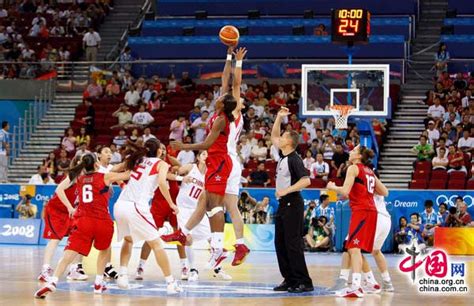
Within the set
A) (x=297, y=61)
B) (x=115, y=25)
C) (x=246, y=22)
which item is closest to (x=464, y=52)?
(x=297, y=61)

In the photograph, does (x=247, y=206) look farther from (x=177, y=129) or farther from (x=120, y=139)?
(x=120, y=139)

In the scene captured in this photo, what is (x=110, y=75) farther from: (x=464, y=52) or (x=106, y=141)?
(x=464, y=52)

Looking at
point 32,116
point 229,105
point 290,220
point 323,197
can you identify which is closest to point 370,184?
point 290,220

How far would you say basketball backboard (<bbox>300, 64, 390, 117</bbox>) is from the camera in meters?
24.1

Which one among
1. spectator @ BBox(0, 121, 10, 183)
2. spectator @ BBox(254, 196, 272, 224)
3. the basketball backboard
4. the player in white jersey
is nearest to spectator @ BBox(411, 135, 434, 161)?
the basketball backboard

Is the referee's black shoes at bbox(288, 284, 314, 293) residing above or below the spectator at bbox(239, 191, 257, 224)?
below

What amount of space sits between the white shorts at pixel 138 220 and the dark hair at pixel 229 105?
1.73 meters

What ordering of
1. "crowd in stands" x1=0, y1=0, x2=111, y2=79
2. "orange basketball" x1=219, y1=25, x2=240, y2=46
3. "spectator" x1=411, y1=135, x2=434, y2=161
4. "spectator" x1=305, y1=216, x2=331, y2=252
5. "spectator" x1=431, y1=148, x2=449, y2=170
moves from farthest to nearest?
1. "crowd in stands" x1=0, y1=0, x2=111, y2=79
2. "spectator" x1=411, y1=135, x2=434, y2=161
3. "spectator" x1=431, y1=148, x2=449, y2=170
4. "spectator" x1=305, y1=216, x2=331, y2=252
5. "orange basketball" x1=219, y1=25, x2=240, y2=46

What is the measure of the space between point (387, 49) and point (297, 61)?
12.4 feet

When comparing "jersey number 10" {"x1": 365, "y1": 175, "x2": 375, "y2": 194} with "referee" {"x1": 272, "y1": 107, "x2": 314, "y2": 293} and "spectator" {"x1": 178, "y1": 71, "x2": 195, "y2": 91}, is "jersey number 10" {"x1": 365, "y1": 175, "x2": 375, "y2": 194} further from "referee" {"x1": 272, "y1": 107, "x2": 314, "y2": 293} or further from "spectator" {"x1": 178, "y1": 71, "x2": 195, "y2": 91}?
"spectator" {"x1": 178, "y1": 71, "x2": 195, "y2": 91}

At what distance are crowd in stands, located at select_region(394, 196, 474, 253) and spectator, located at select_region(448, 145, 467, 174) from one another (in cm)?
199

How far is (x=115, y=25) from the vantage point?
120 ft

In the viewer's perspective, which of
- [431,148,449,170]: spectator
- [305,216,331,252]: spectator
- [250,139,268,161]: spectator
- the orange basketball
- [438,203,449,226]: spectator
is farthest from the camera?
[250,139,268,161]: spectator

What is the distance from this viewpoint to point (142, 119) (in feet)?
97.8
